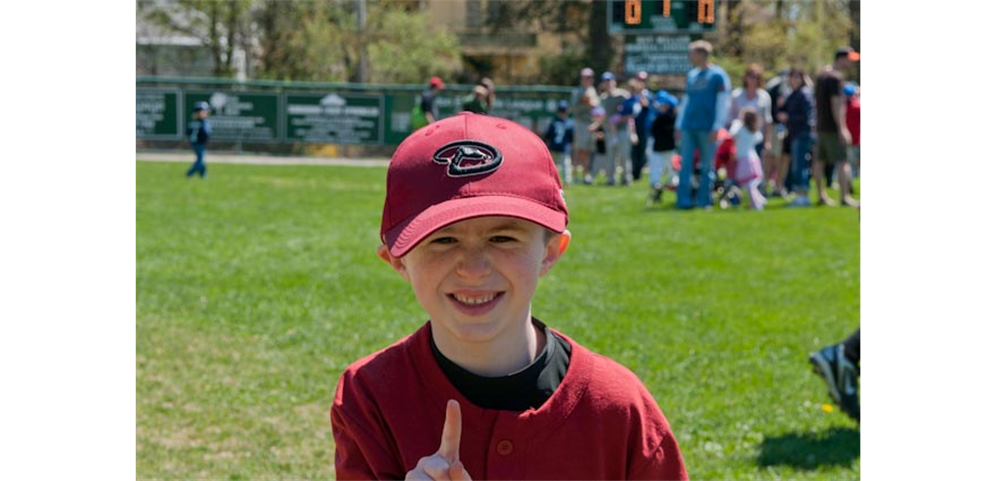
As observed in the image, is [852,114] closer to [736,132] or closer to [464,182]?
[736,132]

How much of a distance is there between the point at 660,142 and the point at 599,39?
27.4 metres

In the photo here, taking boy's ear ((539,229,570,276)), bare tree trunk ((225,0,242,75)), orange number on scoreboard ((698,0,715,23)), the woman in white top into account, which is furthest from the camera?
bare tree trunk ((225,0,242,75))

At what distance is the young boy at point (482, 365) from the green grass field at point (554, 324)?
8.17 ft

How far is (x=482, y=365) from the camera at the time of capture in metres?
2.54

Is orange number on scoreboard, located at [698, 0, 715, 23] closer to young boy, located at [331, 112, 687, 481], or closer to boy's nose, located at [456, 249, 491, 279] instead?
young boy, located at [331, 112, 687, 481]

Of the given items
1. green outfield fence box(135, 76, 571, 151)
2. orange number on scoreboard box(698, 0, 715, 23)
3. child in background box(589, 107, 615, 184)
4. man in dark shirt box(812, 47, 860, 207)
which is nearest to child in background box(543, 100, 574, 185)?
child in background box(589, 107, 615, 184)

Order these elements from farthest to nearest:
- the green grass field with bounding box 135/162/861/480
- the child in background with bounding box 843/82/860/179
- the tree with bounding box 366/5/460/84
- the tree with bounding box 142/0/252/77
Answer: the tree with bounding box 366/5/460/84 → the tree with bounding box 142/0/252/77 → the child in background with bounding box 843/82/860/179 → the green grass field with bounding box 135/162/861/480

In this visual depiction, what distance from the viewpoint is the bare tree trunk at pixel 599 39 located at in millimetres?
43844

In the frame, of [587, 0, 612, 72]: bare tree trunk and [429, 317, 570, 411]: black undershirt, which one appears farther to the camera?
[587, 0, 612, 72]: bare tree trunk

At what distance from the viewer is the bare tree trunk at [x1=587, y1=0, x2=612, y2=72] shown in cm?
4384
